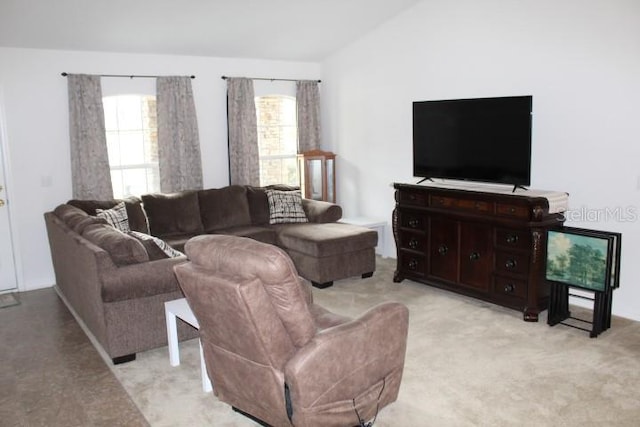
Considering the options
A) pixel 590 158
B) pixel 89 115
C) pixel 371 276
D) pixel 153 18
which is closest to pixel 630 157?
pixel 590 158

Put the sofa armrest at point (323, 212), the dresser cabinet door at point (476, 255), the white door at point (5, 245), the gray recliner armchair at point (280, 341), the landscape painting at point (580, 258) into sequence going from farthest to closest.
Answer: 1. the sofa armrest at point (323, 212)
2. the white door at point (5, 245)
3. the dresser cabinet door at point (476, 255)
4. the landscape painting at point (580, 258)
5. the gray recliner armchair at point (280, 341)

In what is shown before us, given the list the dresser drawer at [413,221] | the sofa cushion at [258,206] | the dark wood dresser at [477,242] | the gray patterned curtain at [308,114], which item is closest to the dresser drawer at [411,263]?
the dark wood dresser at [477,242]

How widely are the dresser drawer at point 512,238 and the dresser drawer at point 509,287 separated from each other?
0.29m

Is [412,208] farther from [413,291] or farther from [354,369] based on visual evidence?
[354,369]

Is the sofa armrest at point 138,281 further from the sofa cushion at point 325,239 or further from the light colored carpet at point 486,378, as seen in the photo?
the sofa cushion at point 325,239

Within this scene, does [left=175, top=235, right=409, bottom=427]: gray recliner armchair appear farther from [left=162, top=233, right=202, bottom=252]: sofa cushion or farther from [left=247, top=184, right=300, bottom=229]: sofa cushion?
[left=247, top=184, right=300, bottom=229]: sofa cushion

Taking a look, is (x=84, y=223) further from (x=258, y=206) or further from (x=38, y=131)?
(x=258, y=206)

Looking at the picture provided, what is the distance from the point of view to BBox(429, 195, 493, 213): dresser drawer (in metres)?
4.67

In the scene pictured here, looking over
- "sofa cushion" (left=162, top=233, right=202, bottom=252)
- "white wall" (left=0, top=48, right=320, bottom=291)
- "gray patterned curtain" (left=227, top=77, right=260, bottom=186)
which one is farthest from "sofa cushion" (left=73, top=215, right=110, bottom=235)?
"gray patterned curtain" (left=227, top=77, right=260, bottom=186)

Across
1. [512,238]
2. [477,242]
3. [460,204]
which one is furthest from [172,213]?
[512,238]

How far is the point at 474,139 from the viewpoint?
4980 mm

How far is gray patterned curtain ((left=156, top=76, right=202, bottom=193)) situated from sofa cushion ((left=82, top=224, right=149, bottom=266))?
7.75 ft

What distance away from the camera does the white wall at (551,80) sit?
14.0 ft

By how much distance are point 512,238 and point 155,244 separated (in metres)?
2.82
